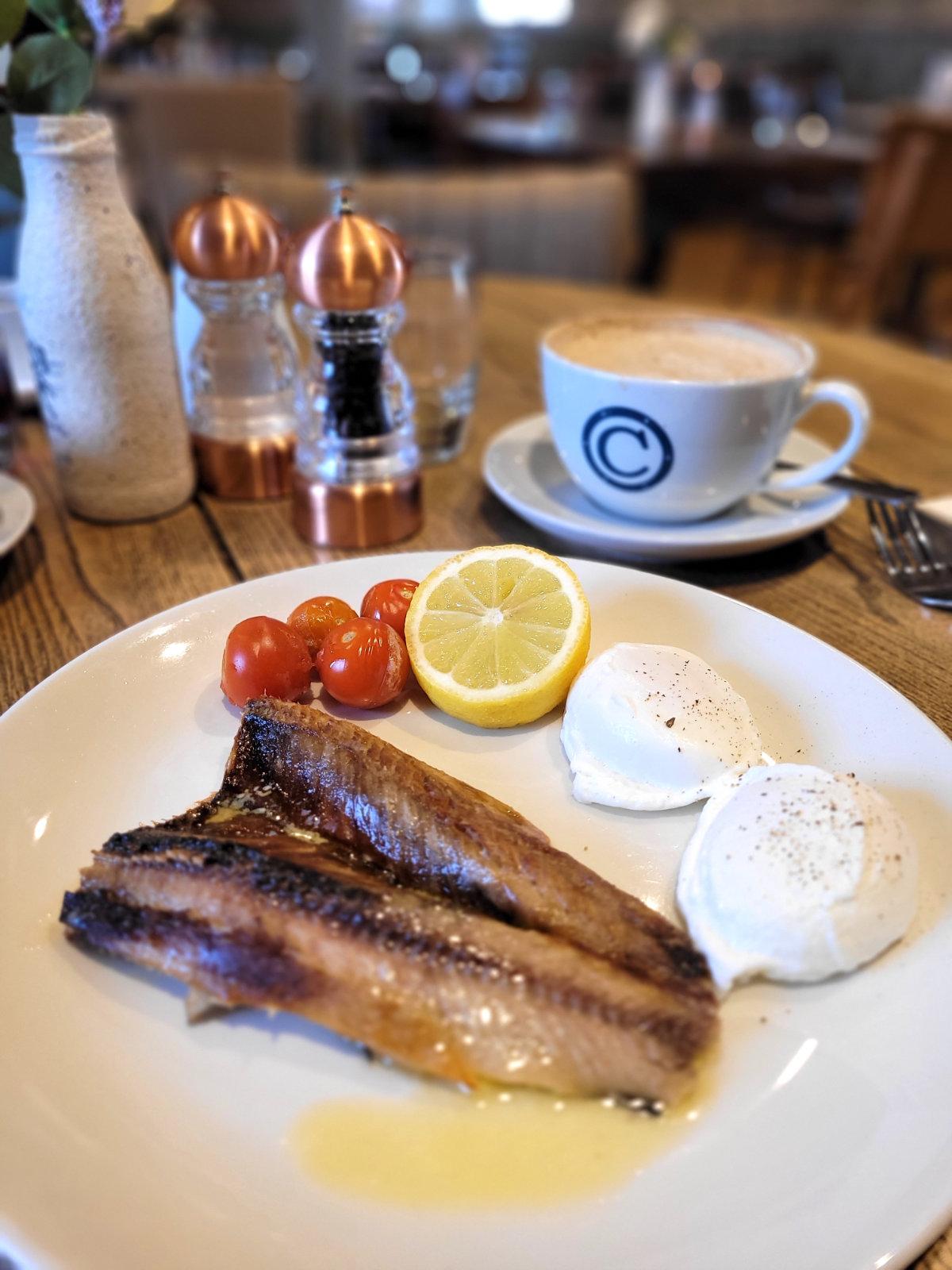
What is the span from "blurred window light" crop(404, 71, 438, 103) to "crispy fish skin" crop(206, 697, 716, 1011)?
10770 mm

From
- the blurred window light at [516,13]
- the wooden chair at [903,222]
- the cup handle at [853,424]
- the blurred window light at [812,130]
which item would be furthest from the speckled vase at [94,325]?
the blurred window light at [516,13]

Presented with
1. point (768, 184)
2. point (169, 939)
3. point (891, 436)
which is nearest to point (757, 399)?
point (891, 436)

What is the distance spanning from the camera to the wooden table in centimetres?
139

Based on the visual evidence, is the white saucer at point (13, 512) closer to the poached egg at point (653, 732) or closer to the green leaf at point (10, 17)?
the green leaf at point (10, 17)

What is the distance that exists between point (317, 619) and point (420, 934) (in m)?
0.57

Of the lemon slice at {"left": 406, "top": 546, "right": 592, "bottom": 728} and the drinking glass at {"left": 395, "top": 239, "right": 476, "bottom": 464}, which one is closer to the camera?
the lemon slice at {"left": 406, "top": 546, "right": 592, "bottom": 728}

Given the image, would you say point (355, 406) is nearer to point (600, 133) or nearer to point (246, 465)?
point (246, 465)

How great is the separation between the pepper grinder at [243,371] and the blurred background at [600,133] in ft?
3.07

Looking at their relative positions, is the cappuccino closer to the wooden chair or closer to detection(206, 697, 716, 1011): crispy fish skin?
detection(206, 697, 716, 1011): crispy fish skin

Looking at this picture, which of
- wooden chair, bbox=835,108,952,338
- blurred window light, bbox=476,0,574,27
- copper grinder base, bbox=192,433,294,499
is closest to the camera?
copper grinder base, bbox=192,433,294,499

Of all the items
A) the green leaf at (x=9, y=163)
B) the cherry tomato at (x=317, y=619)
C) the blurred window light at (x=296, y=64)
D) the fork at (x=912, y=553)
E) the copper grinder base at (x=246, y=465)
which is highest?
the green leaf at (x=9, y=163)

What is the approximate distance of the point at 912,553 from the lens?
1621mm

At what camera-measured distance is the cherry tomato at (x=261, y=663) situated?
1.21 meters

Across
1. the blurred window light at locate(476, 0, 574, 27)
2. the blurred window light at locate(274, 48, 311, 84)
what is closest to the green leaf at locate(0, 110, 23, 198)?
the blurred window light at locate(274, 48, 311, 84)
